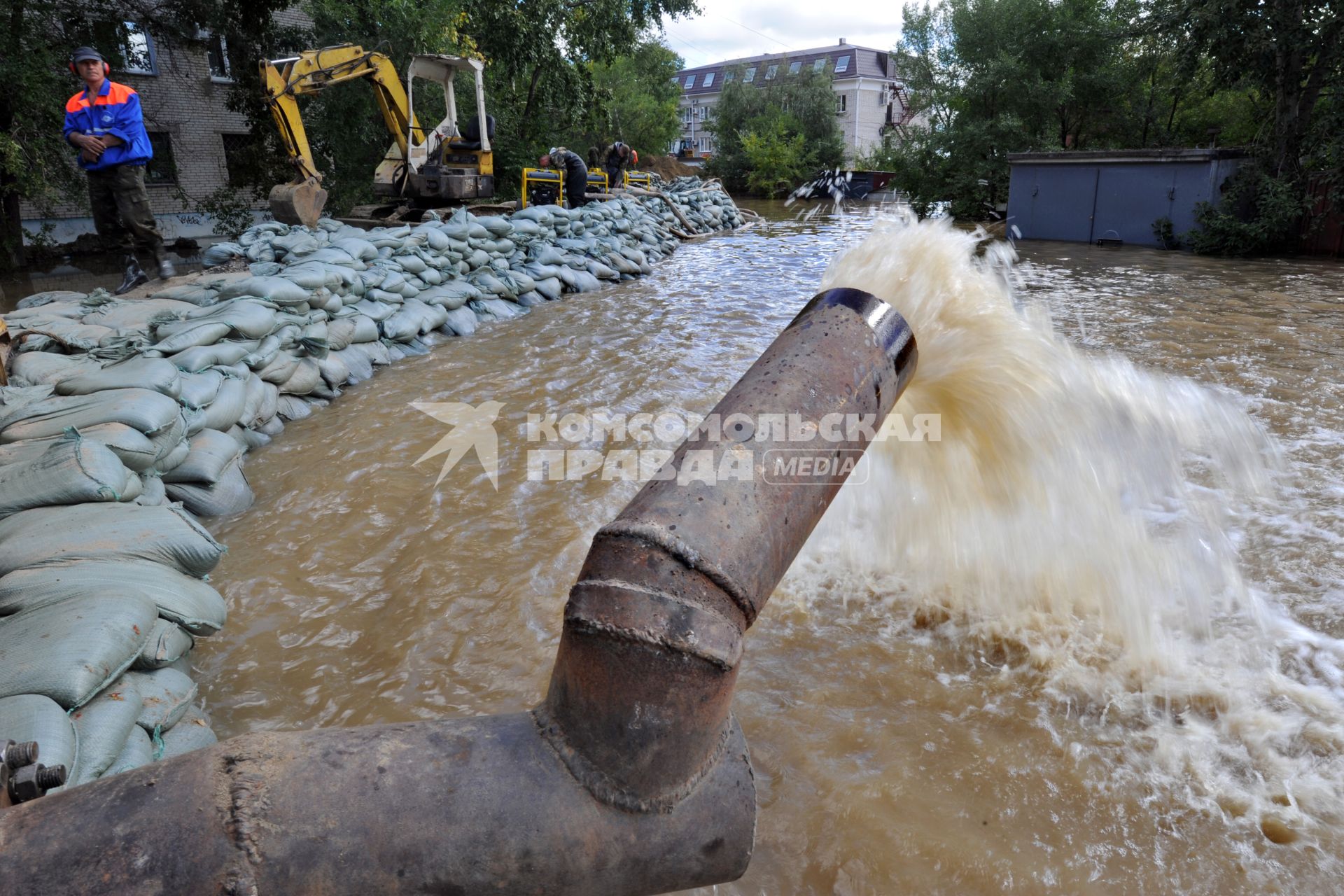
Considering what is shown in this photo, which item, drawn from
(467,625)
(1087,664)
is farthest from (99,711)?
(1087,664)

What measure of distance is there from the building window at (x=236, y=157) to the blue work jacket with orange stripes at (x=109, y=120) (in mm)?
11193

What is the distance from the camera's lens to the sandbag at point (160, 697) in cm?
216

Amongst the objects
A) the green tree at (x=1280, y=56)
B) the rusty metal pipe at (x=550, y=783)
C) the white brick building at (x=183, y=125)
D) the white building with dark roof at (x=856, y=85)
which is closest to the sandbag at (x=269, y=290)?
the rusty metal pipe at (x=550, y=783)

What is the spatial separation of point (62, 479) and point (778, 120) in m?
37.7

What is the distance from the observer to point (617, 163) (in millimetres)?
17656

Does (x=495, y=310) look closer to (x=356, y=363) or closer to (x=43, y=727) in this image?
(x=356, y=363)

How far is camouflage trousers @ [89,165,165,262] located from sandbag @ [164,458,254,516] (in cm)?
423

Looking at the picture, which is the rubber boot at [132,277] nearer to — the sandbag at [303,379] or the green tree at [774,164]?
the sandbag at [303,379]

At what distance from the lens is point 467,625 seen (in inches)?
118

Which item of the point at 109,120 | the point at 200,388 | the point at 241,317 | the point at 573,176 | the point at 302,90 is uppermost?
the point at 302,90

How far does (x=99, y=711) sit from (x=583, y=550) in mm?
1824

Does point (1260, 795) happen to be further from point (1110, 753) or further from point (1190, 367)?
point (1190, 367)

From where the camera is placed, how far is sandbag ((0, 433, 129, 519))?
2830 millimetres

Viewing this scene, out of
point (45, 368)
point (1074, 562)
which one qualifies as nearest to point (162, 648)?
point (45, 368)
